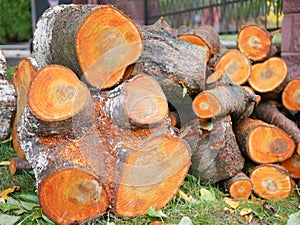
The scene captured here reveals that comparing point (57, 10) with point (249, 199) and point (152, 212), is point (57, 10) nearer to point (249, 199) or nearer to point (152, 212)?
point (152, 212)

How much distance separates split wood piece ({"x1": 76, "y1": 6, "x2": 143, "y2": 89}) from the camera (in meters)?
2.51

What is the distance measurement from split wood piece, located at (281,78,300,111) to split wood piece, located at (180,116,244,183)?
741 millimetres

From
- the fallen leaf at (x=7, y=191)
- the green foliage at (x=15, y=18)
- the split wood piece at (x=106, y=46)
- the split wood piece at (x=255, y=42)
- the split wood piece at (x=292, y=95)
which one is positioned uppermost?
the split wood piece at (x=106, y=46)

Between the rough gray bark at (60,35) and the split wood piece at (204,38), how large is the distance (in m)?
1.17

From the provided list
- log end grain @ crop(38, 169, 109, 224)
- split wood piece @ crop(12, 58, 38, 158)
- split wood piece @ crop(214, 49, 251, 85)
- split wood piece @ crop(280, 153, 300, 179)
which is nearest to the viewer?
log end grain @ crop(38, 169, 109, 224)

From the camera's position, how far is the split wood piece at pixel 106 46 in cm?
251

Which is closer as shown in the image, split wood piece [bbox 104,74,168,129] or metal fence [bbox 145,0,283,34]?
split wood piece [bbox 104,74,168,129]

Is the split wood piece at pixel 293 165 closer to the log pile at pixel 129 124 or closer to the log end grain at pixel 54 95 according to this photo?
the log pile at pixel 129 124

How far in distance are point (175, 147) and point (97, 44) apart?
74cm

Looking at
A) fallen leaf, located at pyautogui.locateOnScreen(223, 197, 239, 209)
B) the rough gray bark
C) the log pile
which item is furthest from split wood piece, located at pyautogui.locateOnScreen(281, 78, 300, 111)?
the rough gray bark

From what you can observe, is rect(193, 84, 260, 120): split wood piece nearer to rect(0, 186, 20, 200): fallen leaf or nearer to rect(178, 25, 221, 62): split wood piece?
rect(178, 25, 221, 62): split wood piece

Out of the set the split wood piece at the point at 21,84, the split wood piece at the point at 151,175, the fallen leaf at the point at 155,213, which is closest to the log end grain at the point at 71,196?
the split wood piece at the point at 151,175

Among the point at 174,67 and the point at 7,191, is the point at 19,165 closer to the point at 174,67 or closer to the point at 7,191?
the point at 7,191

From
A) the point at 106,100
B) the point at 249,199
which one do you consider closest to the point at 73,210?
the point at 106,100
